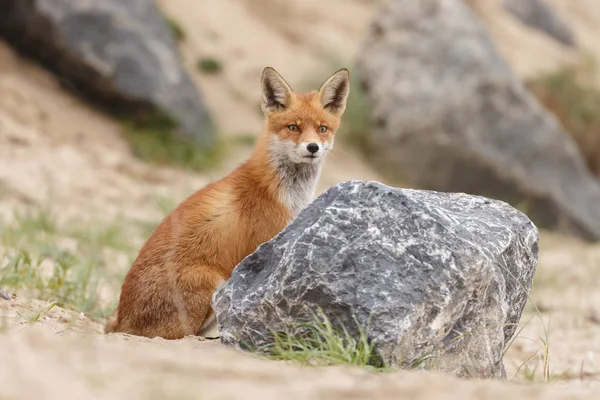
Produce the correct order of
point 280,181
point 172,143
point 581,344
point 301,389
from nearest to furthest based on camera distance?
1. point 301,389
2. point 280,181
3. point 581,344
4. point 172,143

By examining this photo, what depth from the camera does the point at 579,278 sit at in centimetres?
964

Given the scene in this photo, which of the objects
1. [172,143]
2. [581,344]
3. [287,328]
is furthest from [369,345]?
[172,143]

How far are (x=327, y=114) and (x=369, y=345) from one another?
7.92 feet

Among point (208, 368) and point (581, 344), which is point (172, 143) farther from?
point (208, 368)

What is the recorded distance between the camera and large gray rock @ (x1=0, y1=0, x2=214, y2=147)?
11.0m

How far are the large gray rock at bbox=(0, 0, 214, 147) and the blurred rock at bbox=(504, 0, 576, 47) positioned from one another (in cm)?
1062

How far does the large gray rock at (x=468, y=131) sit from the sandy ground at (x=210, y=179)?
0.63 m

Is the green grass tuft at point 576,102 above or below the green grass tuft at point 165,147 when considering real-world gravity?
above

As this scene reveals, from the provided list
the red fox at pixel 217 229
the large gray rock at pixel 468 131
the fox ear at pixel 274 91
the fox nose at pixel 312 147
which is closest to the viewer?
the red fox at pixel 217 229

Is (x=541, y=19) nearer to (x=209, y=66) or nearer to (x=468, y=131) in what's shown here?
(x=468, y=131)

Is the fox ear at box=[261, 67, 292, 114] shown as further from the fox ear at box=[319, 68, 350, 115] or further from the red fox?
the fox ear at box=[319, 68, 350, 115]

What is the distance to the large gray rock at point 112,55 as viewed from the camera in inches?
434

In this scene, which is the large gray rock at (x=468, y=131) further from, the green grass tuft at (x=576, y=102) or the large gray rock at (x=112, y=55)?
the large gray rock at (x=112, y=55)

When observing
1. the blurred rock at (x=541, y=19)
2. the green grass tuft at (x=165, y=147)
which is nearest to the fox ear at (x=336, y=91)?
the green grass tuft at (x=165, y=147)
